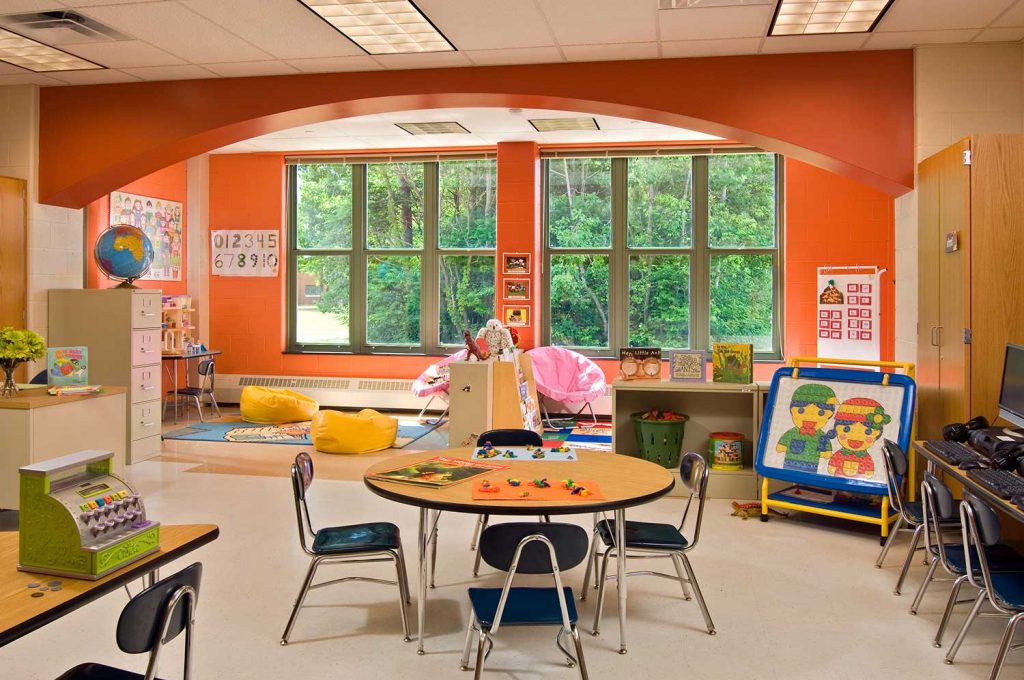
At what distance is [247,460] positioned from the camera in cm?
725

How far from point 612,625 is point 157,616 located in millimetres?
2136

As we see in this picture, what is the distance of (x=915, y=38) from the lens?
5434mm

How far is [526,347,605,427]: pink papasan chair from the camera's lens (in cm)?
905

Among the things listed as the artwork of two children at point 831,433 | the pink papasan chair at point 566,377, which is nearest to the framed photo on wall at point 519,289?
the pink papasan chair at point 566,377

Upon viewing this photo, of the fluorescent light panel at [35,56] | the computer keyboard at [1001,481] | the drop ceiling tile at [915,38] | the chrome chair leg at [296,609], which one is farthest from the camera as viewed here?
the fluorescent light panel at [35,56]

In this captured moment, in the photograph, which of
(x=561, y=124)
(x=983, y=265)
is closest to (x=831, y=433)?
(x=983, y=265)

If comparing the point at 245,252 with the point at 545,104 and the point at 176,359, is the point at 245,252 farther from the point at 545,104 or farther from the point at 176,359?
the point at 545,104

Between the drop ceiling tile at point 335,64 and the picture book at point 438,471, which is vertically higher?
the drop ceiling tile at point 335,64

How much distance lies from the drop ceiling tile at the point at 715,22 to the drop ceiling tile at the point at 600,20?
112 mm

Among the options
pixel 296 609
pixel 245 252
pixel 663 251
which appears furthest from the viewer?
pixel 245 252

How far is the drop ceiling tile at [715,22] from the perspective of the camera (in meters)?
5.03

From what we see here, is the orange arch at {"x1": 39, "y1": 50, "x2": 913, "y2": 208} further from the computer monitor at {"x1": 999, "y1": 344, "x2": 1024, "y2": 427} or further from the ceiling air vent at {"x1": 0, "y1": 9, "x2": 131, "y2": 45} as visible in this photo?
the computer monitor at {"x1": 999, "y1": 344, "x2": 1024, "y2": 427}

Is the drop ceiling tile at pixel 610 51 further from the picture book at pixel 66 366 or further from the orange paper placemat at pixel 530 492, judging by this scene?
the picture book at pixel 66 366

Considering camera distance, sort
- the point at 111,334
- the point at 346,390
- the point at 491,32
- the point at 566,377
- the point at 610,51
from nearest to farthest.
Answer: the point at 491,32 → the point at 610,51 → the point at 111,334 → the point at 566,377 → the point at 346,390
